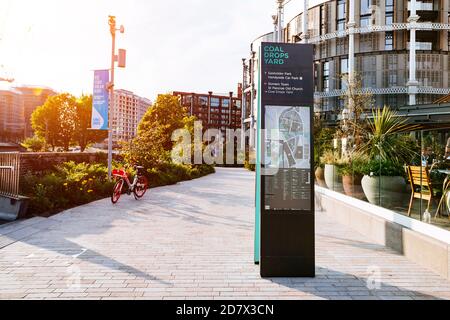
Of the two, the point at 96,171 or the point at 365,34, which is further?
the point at 365,34

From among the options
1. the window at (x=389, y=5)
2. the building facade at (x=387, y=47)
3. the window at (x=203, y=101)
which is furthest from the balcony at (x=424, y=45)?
the window at (x=203, y=101)

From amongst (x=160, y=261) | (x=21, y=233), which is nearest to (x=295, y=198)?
(x=160, y=261)

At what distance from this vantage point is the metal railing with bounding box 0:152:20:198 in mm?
8250

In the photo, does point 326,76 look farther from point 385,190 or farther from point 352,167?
point 385,190

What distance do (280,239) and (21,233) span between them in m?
5.09

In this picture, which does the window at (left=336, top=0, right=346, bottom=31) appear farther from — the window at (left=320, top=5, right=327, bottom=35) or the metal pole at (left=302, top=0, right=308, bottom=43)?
the metal pole at (left=302, top=0, right=308, bottom=43)

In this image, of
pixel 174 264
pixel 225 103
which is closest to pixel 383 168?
pixel 174 264

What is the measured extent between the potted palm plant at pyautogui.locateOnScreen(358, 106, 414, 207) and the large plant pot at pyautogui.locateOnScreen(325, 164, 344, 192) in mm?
1118

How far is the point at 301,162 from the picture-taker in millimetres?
4449

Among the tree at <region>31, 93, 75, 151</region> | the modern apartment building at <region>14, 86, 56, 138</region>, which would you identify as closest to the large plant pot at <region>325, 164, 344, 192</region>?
the tree at <region>31, 93, 75, 151</region>

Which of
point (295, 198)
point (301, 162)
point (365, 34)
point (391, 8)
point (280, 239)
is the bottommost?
point (280, 239)
